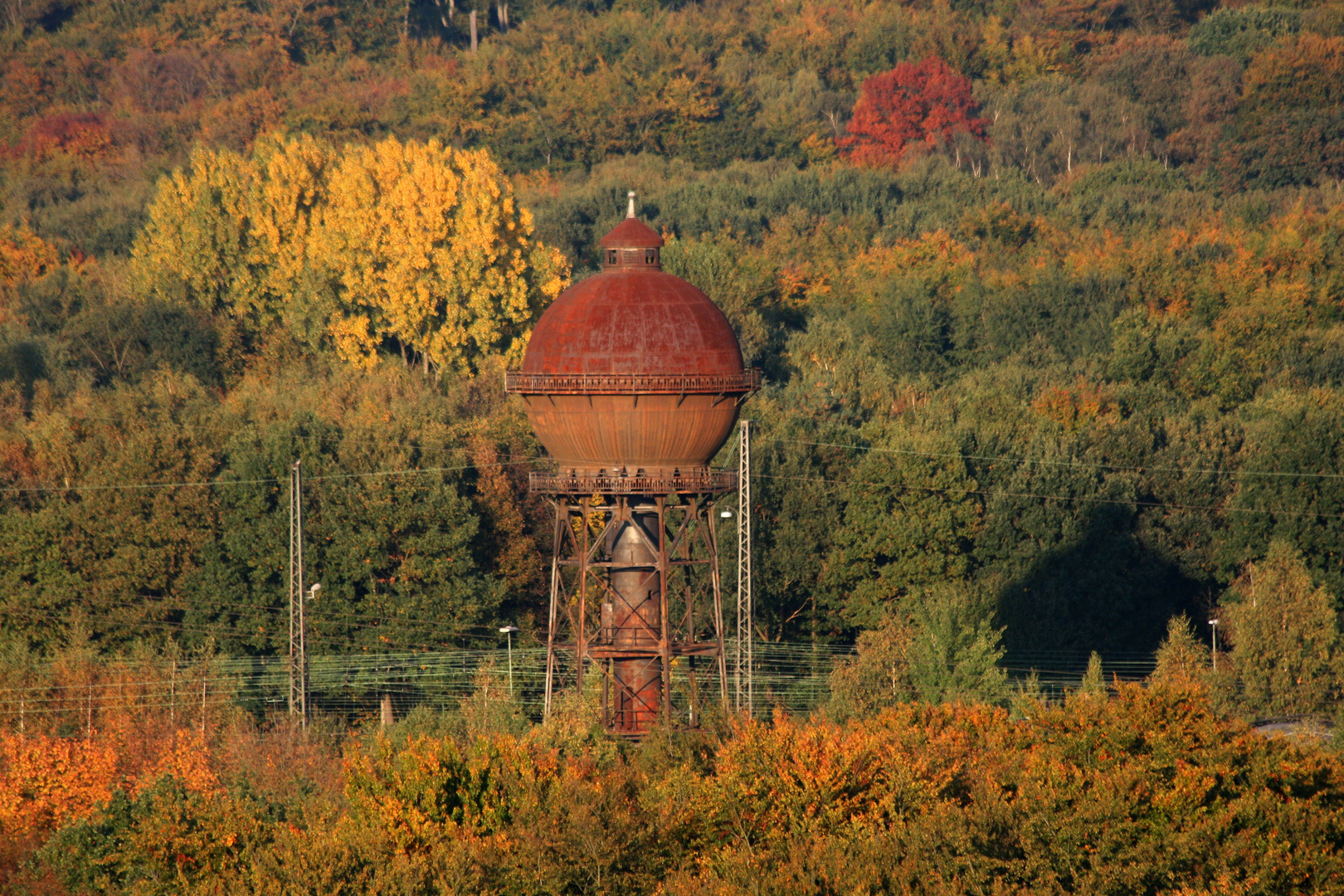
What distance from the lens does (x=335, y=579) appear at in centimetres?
6762

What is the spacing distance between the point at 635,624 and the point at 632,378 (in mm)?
6267

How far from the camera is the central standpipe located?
152 feet

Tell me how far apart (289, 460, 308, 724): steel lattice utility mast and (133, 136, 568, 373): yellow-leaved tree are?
1174 inches

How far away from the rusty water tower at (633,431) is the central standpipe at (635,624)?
29 mm

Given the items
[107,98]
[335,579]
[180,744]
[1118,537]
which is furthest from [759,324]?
[107,98]

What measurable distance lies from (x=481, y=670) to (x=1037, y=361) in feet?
148

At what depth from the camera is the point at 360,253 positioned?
8931cm

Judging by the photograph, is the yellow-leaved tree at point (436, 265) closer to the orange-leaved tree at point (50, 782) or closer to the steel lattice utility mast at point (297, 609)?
the steel lattice utility mast at point (297, 609)

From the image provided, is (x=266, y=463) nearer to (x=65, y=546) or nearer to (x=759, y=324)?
(x=65, y=546)

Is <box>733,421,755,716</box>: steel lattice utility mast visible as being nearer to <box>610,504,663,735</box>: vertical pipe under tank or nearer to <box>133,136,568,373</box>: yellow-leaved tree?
<box>610,504,663,735</box>: vertical pipe under tank

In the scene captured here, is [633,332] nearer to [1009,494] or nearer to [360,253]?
[1009,494]

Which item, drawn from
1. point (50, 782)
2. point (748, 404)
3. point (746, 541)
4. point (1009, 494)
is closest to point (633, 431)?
point (746, 541)

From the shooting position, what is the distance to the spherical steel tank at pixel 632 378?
44656 mm

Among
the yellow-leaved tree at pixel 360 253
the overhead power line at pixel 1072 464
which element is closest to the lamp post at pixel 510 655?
the overhead power line at pixel 1072 464
